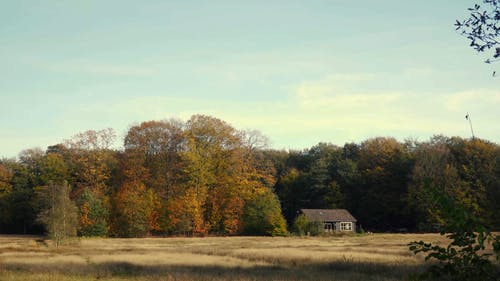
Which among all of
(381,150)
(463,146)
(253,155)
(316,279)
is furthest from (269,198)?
(316,279)

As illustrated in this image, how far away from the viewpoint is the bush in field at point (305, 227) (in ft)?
252

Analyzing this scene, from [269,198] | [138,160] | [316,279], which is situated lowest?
[316,279]

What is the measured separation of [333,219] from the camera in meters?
83.7

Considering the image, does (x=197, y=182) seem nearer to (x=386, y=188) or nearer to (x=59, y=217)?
(x=59, y=217)

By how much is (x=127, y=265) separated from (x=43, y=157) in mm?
66689

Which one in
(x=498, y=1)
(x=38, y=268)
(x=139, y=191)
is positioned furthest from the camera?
(x=139, y=191)

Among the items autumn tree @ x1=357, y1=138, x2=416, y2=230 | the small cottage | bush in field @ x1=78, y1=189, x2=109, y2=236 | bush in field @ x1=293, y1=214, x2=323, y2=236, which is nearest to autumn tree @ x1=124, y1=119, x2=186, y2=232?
bush in field @ x1=78, y1=189, x2=109, y2=236

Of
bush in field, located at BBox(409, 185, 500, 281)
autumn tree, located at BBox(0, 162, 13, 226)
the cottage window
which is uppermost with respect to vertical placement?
autumn tree, located at BBox(0, 162, 13, 226)

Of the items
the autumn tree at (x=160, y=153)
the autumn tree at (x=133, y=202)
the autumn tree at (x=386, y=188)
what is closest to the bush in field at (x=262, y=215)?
the autumn tree at (x=160, y=153)

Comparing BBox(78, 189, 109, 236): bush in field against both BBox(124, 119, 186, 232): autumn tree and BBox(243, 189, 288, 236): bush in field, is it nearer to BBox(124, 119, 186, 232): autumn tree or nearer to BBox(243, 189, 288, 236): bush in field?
BBox(124, 119, 186, 232): autumn tree

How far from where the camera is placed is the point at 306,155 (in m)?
110

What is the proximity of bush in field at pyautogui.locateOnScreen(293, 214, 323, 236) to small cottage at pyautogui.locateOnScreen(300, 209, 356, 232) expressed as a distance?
2998 mm

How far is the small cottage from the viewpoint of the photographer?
8294 cm

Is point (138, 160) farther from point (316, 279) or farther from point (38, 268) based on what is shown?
point (316, 279)
